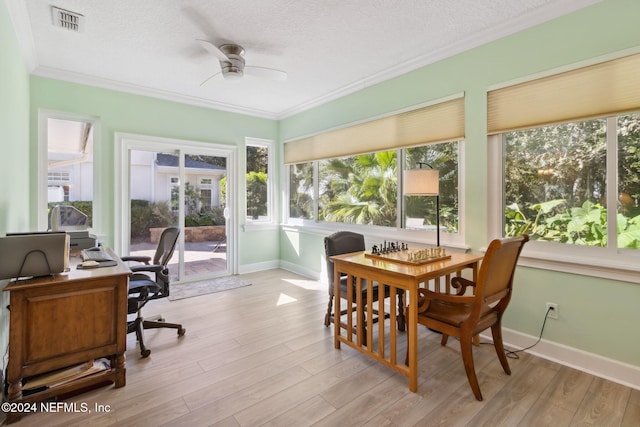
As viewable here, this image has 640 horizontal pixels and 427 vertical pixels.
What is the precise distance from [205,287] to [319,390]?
2.84m

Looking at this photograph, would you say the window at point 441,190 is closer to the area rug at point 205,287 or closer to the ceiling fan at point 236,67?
the ceiling fan at point 236,67

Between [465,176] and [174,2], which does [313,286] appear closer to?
[465,176]

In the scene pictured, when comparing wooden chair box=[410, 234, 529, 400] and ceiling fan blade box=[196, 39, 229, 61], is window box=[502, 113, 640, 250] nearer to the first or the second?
wooden chair box=[410, 234, 529, 400]

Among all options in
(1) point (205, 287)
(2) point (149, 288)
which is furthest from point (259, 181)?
(2) point (149, 288)

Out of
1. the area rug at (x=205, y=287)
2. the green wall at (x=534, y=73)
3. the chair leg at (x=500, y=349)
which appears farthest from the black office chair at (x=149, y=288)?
the green wall at (x=534, y=73)

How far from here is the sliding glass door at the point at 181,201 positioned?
13.9 ft

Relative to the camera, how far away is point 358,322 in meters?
2.47

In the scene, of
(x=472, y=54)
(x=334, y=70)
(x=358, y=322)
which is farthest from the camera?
(x=334, y=70)

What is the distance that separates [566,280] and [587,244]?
314 mm

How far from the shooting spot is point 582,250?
7.79 feet

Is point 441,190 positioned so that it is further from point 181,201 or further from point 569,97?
point 181,201

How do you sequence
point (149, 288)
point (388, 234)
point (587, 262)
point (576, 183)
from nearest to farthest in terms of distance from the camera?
1. point (587, 262)
2. point (576, 183)
3. point (149, 288)
4. point (388, 234)

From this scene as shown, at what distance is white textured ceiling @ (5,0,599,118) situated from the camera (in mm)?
2416

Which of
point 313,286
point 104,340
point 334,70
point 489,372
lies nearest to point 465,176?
point 489,372
